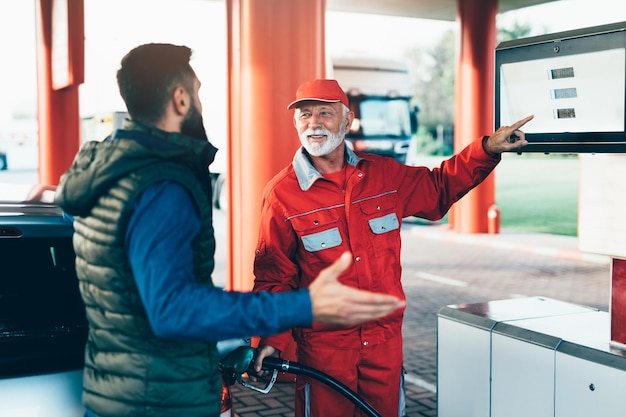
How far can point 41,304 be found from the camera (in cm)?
297

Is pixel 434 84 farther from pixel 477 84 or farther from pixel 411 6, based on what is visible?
pixel 477 84

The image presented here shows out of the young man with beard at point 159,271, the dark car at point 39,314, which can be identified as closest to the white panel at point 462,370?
the dark car at point 39,314

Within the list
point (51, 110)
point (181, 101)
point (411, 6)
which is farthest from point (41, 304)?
point (411, 6)

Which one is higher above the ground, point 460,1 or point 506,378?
point 460,1

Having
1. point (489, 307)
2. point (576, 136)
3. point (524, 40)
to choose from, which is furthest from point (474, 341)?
point (524, 40)

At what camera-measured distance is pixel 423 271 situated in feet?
38.5

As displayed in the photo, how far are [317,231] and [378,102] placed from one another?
1766 cm

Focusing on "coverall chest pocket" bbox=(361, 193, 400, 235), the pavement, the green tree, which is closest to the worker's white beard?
"coverall chest pocket" bbox=(361, 193, 400, 235)

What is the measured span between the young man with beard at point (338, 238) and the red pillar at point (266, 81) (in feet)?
8.38

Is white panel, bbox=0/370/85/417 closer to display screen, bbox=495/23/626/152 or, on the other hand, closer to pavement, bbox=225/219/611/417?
display screen, bbox=495/23/626/152

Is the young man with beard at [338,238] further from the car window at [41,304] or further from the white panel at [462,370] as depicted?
the car window at [41,304]

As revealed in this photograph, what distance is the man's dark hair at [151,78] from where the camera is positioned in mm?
2086

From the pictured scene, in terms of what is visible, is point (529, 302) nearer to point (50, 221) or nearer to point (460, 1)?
point (50, 221)

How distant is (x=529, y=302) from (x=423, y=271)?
25.8 ft
